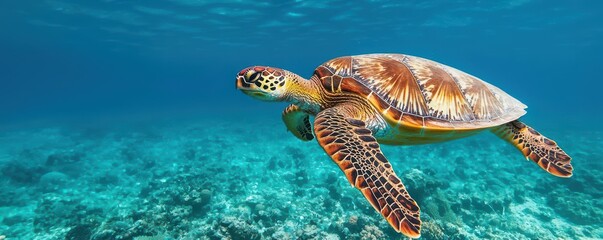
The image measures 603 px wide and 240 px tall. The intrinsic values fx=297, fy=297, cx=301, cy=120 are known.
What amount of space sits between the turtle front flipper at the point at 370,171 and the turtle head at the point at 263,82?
732 mm

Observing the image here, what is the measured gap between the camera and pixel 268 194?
28.2 feet

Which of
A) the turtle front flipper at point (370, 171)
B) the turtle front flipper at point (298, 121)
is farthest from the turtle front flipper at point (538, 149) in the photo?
the turtle front flipper at point (298, 121)

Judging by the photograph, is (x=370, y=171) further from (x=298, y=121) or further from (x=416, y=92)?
(x=298, y=121)

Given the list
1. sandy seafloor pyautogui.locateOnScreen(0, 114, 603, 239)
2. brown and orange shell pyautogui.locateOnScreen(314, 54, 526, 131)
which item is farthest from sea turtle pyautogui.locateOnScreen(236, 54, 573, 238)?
sandy seafloor pyautogui.locateOnScreen(0, 114, 603, 239)

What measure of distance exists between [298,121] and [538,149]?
3455 mm

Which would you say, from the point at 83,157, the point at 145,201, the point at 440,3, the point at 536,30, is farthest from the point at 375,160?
the point at 536,30

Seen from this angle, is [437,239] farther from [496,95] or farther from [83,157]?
[83,157]

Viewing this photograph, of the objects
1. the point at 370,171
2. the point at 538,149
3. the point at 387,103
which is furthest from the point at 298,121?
the point at 538,149

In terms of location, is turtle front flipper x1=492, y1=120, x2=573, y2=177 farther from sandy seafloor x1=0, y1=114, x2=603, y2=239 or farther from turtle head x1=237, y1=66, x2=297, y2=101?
turtle head x1=237, y1=66, x2=297, y2=101

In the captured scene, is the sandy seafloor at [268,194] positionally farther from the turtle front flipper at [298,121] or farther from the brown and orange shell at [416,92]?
the brown and orange shell at [416,92]

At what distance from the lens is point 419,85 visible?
12.2 feet

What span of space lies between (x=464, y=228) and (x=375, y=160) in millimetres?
5990

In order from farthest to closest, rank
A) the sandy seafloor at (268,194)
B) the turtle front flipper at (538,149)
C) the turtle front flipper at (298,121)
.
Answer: the sandy seafloor at (268,194) < the turtle front flipper at (298,121) < the turtle front flipper at (538,149)

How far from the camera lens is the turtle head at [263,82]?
3420 millimetres
